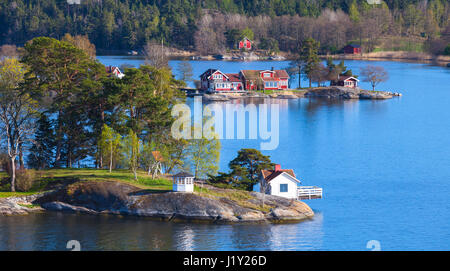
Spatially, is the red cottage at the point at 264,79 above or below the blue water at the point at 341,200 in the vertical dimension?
above

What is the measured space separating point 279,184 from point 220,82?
6428 cm

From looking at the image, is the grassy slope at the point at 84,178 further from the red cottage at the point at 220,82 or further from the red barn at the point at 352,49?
the red barn at the point at 352,49

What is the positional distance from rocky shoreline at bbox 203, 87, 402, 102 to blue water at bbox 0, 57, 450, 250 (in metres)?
11.4

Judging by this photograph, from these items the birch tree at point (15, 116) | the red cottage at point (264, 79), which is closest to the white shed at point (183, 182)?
the birch tree at point (15, 116)

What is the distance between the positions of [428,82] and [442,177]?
3016 inches

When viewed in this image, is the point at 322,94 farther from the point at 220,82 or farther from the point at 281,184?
the point at 281,184

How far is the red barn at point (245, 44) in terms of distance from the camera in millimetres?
183500

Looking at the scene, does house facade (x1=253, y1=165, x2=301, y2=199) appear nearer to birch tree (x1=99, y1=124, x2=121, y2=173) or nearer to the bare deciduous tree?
birch tree (x1=99, y1=124, x2=121, y2=173)

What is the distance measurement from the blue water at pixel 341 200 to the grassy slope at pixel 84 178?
10.6 feet

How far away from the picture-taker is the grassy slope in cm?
4825

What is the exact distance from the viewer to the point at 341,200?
52.2 meters

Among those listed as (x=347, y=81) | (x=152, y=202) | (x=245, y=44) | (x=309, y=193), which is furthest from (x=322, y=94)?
(x=152, y=202)

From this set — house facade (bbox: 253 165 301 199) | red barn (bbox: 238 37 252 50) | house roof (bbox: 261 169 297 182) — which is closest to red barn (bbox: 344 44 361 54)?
red barn (bbox: 238 37 252 50)

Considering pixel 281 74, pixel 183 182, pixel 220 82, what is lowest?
pixel 183 182
